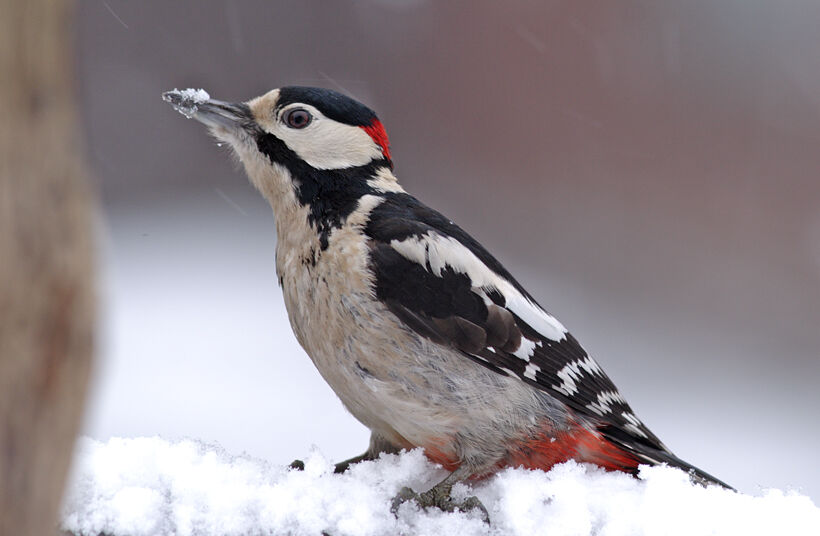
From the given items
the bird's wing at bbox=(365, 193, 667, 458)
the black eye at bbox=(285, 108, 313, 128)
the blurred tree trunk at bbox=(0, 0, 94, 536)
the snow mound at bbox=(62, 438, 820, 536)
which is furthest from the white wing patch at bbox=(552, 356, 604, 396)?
the blurred tree trunk at bbox=(0, 0, 94, 536)

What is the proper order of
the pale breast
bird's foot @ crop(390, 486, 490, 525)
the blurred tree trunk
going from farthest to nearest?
the pale breast, bird's foot @ crop(390, 486, 490, 525), the blurred tree trunk

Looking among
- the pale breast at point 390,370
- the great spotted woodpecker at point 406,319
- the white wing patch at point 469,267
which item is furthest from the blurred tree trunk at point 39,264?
the white wing patch at point 469,267

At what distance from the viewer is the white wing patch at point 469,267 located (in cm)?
238

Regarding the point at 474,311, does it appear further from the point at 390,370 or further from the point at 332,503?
the point at 332,503

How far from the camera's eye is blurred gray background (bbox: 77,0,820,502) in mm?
5711

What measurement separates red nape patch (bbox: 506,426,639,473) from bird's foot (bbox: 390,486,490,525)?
34 centimetres

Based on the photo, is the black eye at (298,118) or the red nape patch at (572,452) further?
the black eye at (298,118)

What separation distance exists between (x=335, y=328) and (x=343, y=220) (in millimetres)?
308

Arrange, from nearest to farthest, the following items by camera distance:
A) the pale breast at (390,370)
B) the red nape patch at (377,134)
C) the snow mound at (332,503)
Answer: the snow mound at (332,503) → the pale breast at (390,370) → the red nape patch at (377,134)

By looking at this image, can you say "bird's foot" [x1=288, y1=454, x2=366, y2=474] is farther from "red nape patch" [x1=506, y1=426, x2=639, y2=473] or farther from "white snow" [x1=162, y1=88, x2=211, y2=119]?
"white snow" [x1=162, y1=88, x2=211, y2=119]

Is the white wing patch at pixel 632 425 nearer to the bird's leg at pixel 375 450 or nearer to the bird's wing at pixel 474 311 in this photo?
the bird's wing at pixel 474 311

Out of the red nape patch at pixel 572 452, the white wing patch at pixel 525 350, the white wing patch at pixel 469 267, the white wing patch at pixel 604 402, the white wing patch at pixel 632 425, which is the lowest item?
the red nape patch at pixel 572 452

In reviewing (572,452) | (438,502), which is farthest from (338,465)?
(572,452)

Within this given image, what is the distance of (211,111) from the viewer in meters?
2.57
